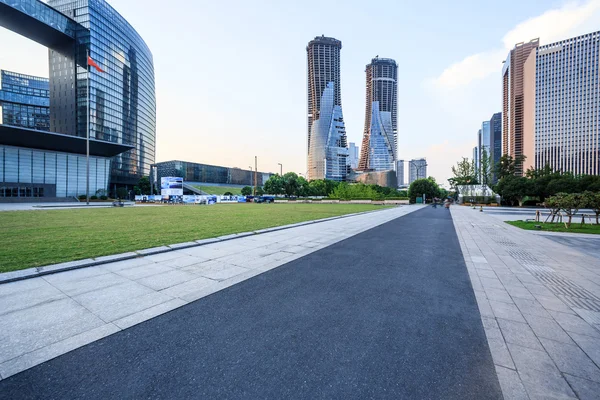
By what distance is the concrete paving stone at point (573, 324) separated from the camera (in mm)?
3197

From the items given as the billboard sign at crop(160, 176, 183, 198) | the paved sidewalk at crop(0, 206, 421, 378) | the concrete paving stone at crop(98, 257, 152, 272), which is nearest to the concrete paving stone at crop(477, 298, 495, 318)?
the paved sidewalk at crop(0, 206, 421, 378)

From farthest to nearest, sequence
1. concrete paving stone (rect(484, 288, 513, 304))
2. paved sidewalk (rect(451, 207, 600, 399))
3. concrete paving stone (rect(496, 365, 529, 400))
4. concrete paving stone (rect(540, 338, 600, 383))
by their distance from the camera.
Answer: concrete paving stone (rect(484, 288, 513, 304)) → concrete paving stone (rect(540, 338, 600, 383)) → paved sidewalk (rect(451, 207, 600, 399)) → concrete paving stone (rect(496, 365, 529, 400))

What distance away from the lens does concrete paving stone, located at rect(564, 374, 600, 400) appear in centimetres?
213

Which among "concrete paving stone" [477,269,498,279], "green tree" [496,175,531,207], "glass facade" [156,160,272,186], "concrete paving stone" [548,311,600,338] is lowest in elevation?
"concrete paving stone" [477,269,498,279]

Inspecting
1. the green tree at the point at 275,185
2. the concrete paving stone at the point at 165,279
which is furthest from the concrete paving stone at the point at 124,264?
the green tree at the point at 275,185

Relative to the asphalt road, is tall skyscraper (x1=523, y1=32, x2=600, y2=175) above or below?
above

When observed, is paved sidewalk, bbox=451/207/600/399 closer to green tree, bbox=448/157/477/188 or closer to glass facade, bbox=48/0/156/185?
green tree, bbox=448/157/477/188

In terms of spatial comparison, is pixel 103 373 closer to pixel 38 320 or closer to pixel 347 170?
pixel 38 320

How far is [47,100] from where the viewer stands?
89562 millimetres

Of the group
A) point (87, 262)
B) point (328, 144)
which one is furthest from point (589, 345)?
point (328, 144)

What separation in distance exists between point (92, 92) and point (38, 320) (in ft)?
310

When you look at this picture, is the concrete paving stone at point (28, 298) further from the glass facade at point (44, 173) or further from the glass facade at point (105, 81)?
the glass facade at point (105, 81)

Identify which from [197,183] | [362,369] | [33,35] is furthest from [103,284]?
[197,183]

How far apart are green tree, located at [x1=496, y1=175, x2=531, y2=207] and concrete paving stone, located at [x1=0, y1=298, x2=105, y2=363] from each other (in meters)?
58.0
